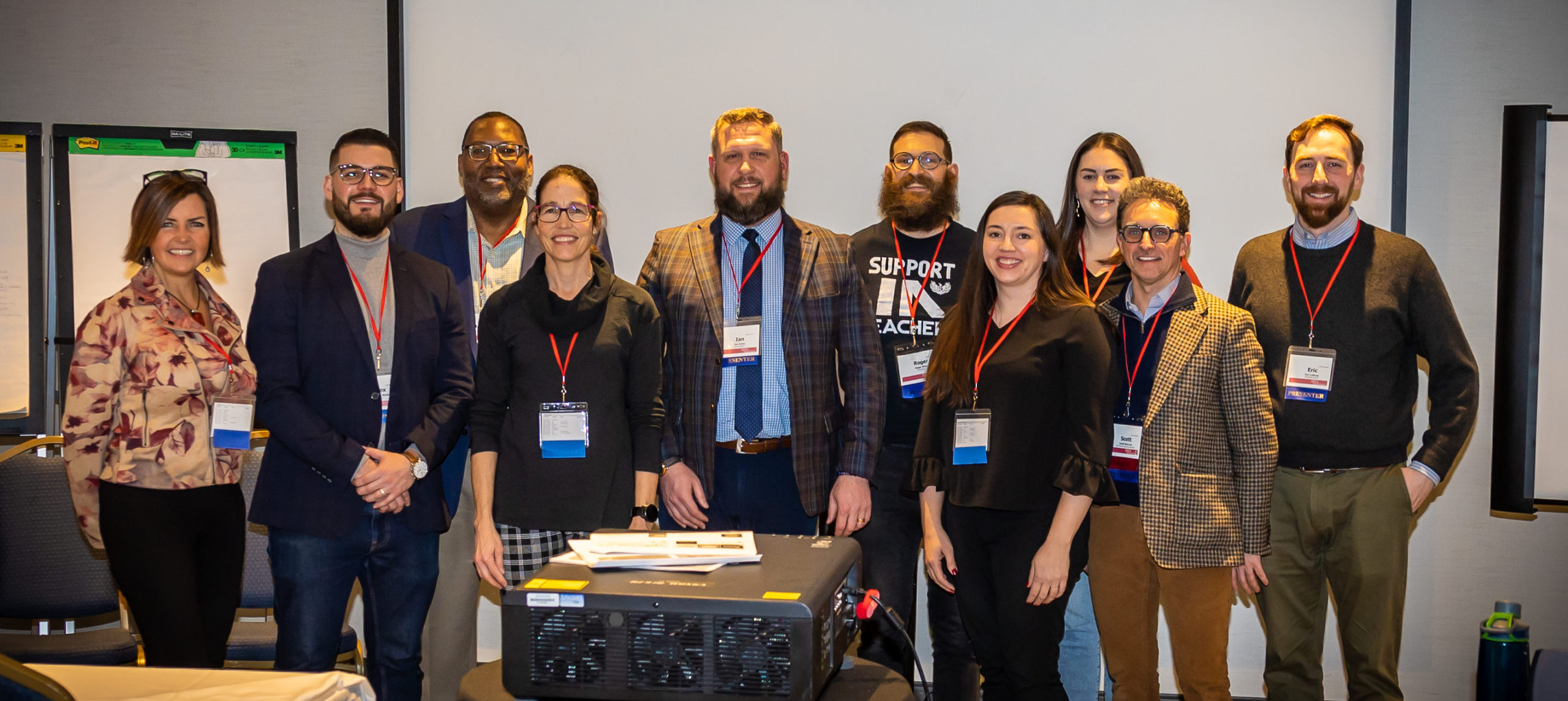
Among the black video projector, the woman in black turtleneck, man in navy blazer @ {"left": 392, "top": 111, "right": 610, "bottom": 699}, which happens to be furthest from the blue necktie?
the black video projector

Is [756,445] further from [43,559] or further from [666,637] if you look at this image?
[43,559]

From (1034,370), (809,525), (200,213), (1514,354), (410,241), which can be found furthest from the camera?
(1514,354)

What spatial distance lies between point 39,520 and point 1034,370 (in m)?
3.04

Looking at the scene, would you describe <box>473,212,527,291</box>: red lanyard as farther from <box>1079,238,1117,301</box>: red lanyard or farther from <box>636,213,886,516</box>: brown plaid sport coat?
<box>1079,238,1117,301</box>: red lanyard

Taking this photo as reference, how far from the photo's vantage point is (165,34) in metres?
3.90

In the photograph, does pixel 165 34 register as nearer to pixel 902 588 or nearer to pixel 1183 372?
pixel 902 588

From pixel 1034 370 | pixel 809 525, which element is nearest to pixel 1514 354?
pixel 1034 370

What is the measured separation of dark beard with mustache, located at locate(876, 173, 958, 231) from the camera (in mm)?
3049

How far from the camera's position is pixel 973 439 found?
2426 mm

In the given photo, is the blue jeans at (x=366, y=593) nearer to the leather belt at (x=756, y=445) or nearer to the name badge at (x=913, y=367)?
the leather belt at (x=756, y=445)

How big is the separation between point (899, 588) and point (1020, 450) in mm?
759

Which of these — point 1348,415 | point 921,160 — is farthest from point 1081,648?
point 921,160

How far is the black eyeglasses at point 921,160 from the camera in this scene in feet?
10.1

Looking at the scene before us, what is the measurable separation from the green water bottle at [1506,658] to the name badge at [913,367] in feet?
7.05
